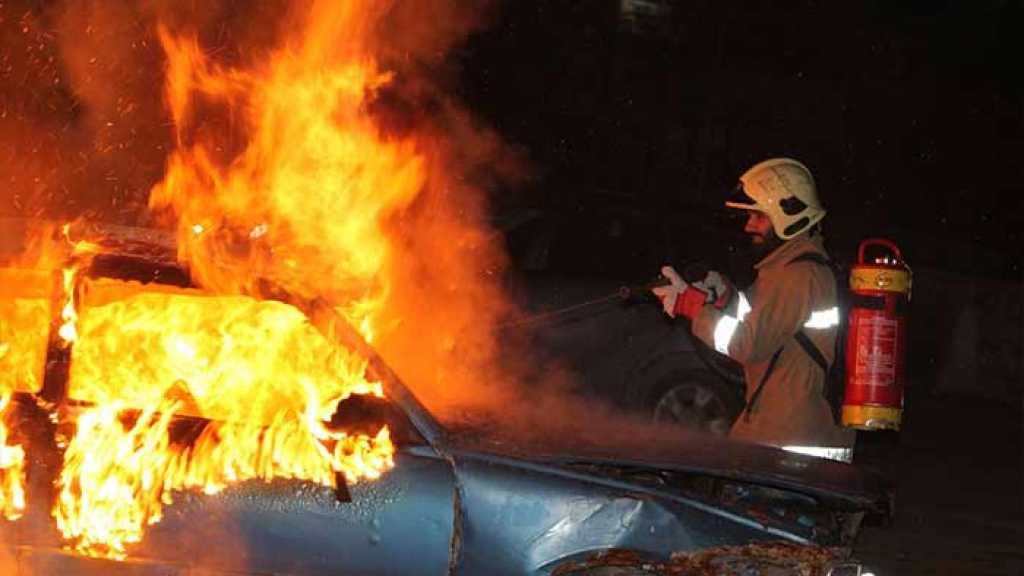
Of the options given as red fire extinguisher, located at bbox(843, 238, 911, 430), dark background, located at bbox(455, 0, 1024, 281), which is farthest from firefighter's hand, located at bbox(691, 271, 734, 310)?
Answer: dark background, located at bbox(455, 0, 1024, 281)

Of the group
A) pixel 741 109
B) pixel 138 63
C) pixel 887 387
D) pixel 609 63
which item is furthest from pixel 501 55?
pixel 887 387

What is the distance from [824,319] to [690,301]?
506mm

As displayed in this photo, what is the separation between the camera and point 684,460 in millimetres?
4410

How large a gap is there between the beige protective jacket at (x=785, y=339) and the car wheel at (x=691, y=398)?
12.5 feet

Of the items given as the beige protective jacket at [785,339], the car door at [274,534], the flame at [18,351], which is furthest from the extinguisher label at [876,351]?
the flame at [18,351]

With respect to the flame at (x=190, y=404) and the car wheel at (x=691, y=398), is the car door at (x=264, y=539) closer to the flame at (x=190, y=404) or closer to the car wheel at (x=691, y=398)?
the flame at (x=190, y=404)

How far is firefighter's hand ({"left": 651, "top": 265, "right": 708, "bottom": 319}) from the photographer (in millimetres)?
5184

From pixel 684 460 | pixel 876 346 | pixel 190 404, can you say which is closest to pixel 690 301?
pixel 876 346

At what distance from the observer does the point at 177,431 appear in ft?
13.8

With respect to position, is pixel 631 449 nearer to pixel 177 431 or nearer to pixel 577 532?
pixel 577 532

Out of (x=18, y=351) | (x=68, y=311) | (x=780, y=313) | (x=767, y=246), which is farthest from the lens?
(x=767, y=246)

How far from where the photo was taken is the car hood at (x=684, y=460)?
14.0 feet

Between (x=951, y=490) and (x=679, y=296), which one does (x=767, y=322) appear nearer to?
(x=679, y=296)

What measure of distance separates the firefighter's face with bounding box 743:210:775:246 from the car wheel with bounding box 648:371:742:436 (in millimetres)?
3783
